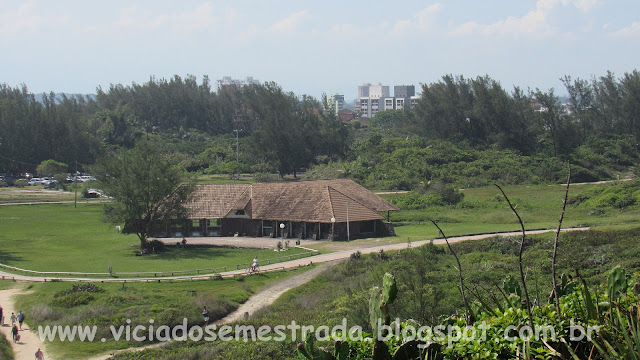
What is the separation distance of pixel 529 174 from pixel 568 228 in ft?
91.2

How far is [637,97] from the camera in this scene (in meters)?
84.8

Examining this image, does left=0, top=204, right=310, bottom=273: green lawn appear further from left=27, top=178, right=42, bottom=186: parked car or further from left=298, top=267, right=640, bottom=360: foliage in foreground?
left=298, top=267, right=640, bottom=360: foliage in foreground

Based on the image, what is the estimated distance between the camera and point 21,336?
23766 mm

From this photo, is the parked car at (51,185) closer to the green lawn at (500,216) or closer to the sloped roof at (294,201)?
the sloped roof at (294,201)

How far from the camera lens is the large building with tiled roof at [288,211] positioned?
42875 mm

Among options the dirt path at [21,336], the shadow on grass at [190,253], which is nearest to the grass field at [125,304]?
the dirt path at [21,336]

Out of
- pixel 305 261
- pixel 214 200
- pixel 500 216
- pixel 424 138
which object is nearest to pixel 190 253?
pixel 305 261

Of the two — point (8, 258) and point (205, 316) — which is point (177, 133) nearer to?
point (8, 258)

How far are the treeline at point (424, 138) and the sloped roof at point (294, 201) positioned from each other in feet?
56.8

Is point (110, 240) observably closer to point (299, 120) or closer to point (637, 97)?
point (299, 120)

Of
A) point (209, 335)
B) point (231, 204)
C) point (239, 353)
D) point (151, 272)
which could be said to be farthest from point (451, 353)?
point (231, 204)

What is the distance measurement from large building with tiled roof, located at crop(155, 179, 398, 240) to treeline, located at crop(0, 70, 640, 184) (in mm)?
18158

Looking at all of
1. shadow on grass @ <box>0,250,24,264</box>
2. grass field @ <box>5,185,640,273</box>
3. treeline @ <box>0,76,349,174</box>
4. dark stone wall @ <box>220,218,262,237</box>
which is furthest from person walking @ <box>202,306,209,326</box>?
treeline @ <box>0,76,349,174</box>

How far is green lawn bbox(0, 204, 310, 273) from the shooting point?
3591 cm
